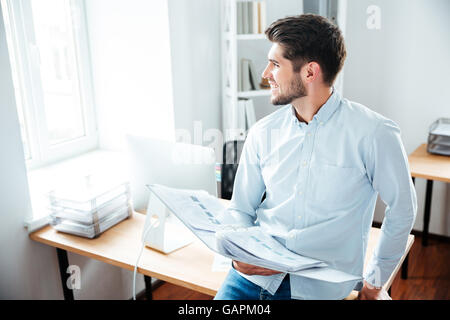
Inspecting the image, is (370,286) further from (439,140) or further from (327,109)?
(439,140)

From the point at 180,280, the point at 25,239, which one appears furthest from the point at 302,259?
the point at 25,239

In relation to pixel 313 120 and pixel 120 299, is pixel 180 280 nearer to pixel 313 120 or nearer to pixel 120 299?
pixel 313 120

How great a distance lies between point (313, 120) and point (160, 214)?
0.76 meters

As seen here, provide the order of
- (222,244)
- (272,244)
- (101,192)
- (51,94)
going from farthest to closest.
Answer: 1. (51,94)
2. (101,192)
3. (272,244)
4. (222,244)

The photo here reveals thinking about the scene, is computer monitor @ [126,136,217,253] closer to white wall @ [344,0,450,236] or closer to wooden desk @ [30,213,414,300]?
wooden desk @ [30,213,414,300]

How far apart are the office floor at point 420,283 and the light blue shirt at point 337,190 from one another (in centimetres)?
138

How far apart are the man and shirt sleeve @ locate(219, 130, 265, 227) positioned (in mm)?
103

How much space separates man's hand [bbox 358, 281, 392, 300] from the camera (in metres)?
1.38

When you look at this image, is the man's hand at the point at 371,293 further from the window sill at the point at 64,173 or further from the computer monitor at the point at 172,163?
the window sill at the point at 64,173

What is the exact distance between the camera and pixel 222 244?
1.22m

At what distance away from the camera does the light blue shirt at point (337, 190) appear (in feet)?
4.24

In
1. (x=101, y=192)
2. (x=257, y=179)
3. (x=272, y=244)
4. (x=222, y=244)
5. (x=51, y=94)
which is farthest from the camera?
(x=51, y=94)

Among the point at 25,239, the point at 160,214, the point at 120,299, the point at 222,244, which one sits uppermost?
the point at 222,244

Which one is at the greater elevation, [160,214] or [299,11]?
[299,11]
